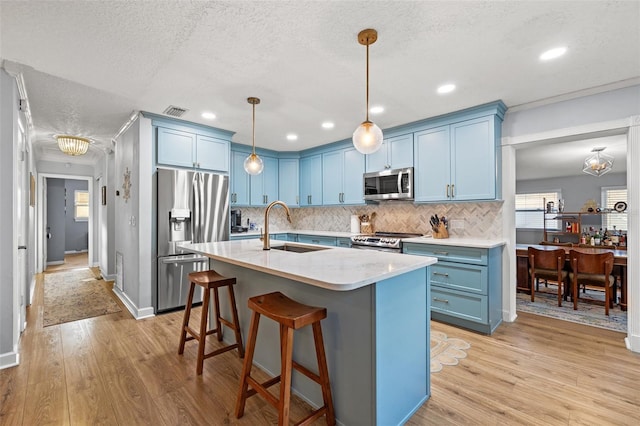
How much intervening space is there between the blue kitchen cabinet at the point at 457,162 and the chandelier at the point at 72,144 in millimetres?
4900

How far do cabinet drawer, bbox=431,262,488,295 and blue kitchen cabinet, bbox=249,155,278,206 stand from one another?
3.15m

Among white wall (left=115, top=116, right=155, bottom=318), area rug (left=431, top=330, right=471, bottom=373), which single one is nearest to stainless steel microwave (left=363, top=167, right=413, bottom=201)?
area rug (left=431, top=330, right=471, bottom=373)

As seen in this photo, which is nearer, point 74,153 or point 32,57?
point 32,57

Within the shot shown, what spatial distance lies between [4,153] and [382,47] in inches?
126

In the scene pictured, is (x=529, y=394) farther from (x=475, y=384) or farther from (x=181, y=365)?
(x=181, y=365)

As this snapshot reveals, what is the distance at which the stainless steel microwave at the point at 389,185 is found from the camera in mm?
3914

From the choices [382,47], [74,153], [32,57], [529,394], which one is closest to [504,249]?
[529,394]

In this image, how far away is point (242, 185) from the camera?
502cm

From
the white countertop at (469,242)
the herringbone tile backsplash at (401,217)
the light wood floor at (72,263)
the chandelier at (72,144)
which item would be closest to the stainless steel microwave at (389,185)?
the herringbone tile backsplash at (401,217)

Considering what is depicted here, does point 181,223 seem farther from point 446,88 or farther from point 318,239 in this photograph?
point 446,88

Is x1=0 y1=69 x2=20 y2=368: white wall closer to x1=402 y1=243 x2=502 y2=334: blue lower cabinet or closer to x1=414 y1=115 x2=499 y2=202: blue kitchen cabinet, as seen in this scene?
x1=402 y1=243 x2=502 y2=334: blue lower cabinet

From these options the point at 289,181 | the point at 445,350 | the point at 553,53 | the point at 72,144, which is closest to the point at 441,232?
the point at 445,350

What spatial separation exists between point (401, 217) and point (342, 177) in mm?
1158

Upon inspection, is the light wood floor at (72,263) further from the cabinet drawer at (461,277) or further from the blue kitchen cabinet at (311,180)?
the cabinet drawer at (461,277)
